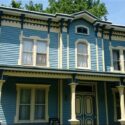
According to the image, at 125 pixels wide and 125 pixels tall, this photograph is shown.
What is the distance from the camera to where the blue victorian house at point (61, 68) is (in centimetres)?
1441

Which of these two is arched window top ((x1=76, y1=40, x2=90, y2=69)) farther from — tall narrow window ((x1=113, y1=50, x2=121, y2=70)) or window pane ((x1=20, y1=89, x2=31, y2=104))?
window pane ((x1=20, y1=89, x2=31, y2=104))

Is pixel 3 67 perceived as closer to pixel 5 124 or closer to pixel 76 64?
pixel 5 124

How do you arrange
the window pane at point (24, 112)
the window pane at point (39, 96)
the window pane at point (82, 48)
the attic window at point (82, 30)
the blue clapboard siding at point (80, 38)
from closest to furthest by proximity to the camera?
the window pane at point (24, 112) < the window pane at point (39, 96) < the blue clapboard siding at point (80, 38) < the window pane at point (82, 48) < the attic window at point (82, 30)

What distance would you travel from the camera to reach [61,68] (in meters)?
15.9

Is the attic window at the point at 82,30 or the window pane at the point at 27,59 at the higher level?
the attic window at the point at 82,30

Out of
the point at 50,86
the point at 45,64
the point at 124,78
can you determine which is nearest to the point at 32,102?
the point at 50,86

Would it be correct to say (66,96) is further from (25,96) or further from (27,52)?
(27,52)

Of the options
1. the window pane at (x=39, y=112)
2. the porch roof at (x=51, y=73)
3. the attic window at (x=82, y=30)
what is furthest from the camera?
the attic window at (x=82, y=30)

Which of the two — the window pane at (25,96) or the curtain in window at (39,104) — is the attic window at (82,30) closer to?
the curtain in window at (39,104)

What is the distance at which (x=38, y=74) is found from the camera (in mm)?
13570

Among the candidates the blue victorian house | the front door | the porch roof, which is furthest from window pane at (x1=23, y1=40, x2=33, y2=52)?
the front door

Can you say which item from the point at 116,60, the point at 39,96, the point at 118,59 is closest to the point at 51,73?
the point at 39,96

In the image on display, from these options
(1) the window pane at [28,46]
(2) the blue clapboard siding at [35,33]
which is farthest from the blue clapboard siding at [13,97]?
(2) the blue clapboard siding at [35,33]

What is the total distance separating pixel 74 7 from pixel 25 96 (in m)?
16.3
